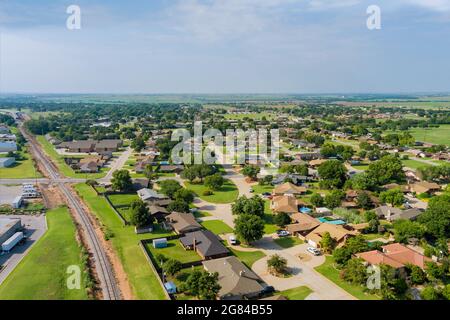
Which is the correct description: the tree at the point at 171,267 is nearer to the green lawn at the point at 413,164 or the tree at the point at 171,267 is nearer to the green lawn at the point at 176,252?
the green lawn at the point at 176,252

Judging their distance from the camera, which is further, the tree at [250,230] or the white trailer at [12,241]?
the tree at [250,230]

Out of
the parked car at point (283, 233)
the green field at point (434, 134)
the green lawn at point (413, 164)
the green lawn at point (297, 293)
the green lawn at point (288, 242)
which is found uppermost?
the green field at point (434, 134)

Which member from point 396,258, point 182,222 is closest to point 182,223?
point 182,222

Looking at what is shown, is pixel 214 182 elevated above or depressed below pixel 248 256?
above

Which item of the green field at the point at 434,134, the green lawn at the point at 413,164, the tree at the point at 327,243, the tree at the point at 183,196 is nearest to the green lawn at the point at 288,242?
the tree at the point at 327,243

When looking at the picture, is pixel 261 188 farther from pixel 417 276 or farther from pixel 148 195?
pixel 417 276

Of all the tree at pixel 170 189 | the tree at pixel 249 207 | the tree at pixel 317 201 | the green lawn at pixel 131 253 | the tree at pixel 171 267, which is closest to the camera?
the green lawn at pixel 131 253
